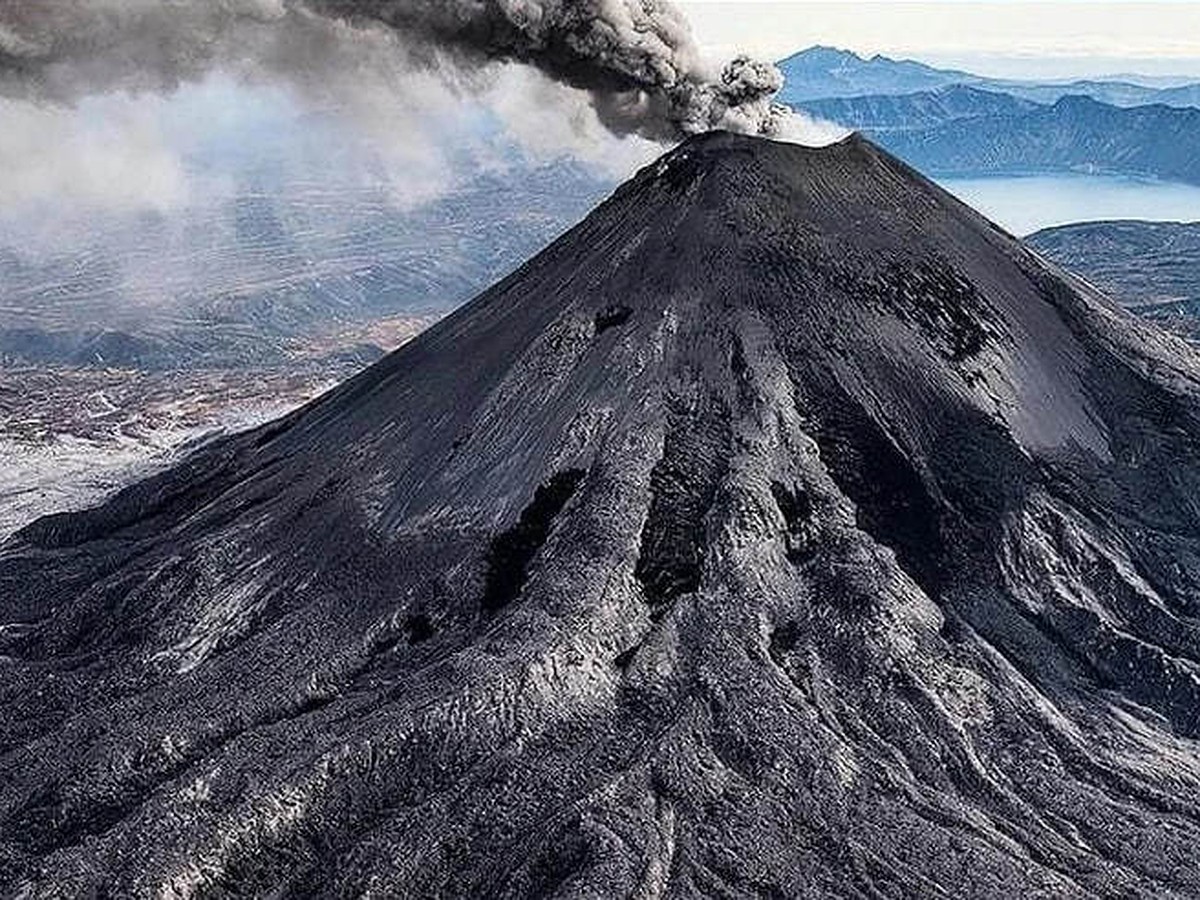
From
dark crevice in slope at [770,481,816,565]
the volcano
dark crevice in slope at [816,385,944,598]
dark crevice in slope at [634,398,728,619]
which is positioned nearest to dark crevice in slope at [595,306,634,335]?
the volcano

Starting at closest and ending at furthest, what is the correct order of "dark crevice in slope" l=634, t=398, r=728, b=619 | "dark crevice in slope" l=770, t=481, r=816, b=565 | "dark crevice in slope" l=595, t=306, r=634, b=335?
1. "dark crevice in slope" l=634, t=398, r=728, b=619
2. "dark crevice in slope" l=770, t=481, r=816, b=565
3. "dark crevice in slope" l=595, t=306, r=634, b=335

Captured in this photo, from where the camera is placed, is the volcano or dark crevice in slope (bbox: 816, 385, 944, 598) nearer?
the volcano

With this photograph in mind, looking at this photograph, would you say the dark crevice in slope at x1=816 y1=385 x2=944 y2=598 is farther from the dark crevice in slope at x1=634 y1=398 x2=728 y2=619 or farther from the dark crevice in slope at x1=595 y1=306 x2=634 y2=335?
the dark crevice in slope at x1=595 y1=306 x2=634 y2=335

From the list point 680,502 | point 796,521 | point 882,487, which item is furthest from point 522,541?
point 882,487

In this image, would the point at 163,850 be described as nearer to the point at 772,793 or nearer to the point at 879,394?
the point at 772,793

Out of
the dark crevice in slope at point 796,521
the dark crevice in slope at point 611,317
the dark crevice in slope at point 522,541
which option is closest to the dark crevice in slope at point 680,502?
the dark crevice in slope at point 796,521

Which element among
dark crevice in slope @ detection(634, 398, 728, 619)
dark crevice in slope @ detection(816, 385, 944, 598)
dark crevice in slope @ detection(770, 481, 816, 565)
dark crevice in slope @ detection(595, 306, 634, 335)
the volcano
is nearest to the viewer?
the volcano

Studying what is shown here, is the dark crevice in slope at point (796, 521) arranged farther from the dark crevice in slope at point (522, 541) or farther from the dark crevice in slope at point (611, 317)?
the dark crevice in slope at point (611, 317)

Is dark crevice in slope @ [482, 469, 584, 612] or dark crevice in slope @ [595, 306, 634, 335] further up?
dark crevice in slope @ [595, 306, 634, 335]
